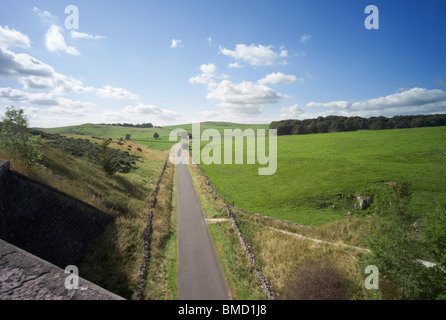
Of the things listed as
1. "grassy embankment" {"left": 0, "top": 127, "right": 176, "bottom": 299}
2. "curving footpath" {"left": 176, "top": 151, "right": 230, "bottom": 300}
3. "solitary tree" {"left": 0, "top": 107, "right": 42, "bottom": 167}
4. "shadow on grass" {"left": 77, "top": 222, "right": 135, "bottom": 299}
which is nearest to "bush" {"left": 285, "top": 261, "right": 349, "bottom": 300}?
"curving footpath" {"left": 176, "top": 151, "right": 230, "bottom": 300}

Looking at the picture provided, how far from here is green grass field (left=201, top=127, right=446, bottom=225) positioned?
25453 millimetres

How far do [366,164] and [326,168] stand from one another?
19.8ft

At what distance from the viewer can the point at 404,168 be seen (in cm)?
3033

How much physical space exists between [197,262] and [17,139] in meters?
16.6

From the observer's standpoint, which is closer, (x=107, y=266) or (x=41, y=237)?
(x=41, y=237)

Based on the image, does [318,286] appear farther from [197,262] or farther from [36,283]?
[36,283]

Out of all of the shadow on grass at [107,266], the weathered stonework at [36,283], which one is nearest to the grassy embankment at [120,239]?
the shadow on grass at [107,266]

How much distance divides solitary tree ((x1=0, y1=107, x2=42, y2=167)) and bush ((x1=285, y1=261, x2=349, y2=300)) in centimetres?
2065

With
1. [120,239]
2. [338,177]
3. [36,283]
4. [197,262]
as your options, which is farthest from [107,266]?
[338,177]


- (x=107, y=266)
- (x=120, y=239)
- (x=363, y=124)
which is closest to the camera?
(x=107, y=266)

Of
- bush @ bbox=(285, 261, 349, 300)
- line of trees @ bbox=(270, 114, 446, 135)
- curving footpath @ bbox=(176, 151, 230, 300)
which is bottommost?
curving footpath @ bbox=(176, 151, 230, 300)

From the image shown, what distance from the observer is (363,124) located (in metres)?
95.3

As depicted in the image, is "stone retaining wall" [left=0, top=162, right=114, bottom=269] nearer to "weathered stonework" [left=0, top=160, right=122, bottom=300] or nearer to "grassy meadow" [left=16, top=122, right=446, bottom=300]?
"weathered stonework" [left=0, top=160, right=122, bottom=300]
